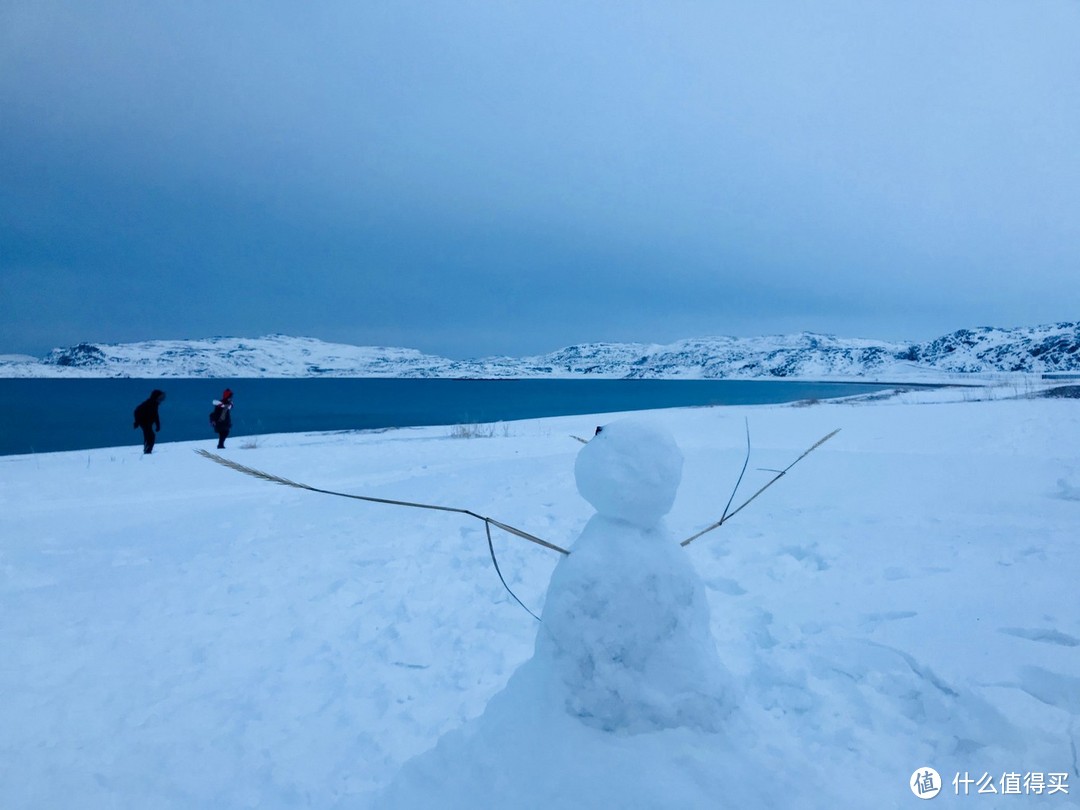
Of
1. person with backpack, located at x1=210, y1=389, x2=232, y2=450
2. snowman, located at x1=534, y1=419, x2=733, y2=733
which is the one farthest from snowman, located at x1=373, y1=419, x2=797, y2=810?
person with backpack, located at x1=210, y1=389, x2=232, y2=450

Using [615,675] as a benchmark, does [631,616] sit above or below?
above

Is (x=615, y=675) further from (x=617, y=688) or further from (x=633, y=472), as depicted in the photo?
(x=633, y=472)

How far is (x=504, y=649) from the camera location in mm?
4488

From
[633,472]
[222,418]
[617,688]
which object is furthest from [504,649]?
[222,418]

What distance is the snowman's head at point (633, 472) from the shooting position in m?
2.36

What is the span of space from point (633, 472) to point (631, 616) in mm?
580

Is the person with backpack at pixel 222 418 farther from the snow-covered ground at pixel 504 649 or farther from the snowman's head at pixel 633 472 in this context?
the snowman's head at pixel 633 472

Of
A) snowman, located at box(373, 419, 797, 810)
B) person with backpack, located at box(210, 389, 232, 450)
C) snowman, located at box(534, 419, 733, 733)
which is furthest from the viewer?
person with backpack, located at box(210, 389, 232, 450)

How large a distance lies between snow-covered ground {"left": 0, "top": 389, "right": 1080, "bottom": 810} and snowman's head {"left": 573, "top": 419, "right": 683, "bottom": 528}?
49cm

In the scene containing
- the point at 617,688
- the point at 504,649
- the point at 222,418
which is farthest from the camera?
Result: the point at 222,418

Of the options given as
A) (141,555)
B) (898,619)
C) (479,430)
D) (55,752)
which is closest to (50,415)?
(479,430)

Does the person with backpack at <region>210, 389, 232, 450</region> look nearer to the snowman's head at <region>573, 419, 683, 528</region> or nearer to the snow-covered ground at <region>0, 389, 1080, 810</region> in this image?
the snow-covered ground at <region>0, 389, 1080, 810</region>

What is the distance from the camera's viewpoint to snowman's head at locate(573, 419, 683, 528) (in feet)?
7.73

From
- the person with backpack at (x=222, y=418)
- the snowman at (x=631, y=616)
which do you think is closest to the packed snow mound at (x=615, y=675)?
the snowman at (x=631, y=616)
